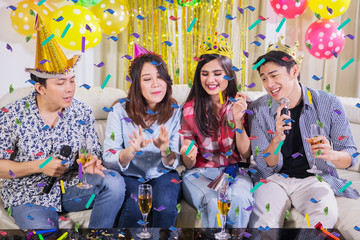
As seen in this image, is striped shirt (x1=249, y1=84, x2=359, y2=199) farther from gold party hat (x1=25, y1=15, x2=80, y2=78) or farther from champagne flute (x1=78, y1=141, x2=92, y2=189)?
gold party hat (x1=25, y1=15, x2=80, y2=78)

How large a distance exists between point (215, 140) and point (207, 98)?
0.80 ft

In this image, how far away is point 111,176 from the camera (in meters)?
2.15

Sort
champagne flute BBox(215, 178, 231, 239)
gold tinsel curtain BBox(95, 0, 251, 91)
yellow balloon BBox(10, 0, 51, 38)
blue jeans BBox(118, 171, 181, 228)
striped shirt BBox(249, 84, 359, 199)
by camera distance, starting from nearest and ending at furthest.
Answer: champagne flute BBox(215, 178, 231, 239) → blue jeans BBox(118, 171, 181, 228) → striped shirt BBox(249, 84, 359, 199) → yellow balloon BBox(10, 0, 51, 38) → gold tinsel curtain BBox(95, 0, 251, 91)

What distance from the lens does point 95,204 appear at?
207 centimetres

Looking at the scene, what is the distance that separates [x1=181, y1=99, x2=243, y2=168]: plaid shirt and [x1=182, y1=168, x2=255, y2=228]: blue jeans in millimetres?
87

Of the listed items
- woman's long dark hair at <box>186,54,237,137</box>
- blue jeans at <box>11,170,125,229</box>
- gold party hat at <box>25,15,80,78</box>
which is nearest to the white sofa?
blue jeans at <box>11,170,125,229</box>

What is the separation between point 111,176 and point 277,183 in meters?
0.88

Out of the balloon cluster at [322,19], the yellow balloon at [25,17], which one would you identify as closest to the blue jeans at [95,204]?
the yellow balloon at [25,17]

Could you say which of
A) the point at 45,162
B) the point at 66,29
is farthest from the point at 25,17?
the point at 45,162

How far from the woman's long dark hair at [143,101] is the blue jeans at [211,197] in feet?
1.19

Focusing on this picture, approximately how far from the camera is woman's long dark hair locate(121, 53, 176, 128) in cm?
231

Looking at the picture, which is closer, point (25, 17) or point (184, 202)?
point (184, 202)

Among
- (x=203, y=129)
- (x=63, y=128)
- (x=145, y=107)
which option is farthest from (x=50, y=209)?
(x=203, y=129)

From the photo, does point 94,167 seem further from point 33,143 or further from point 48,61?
point 48,61
